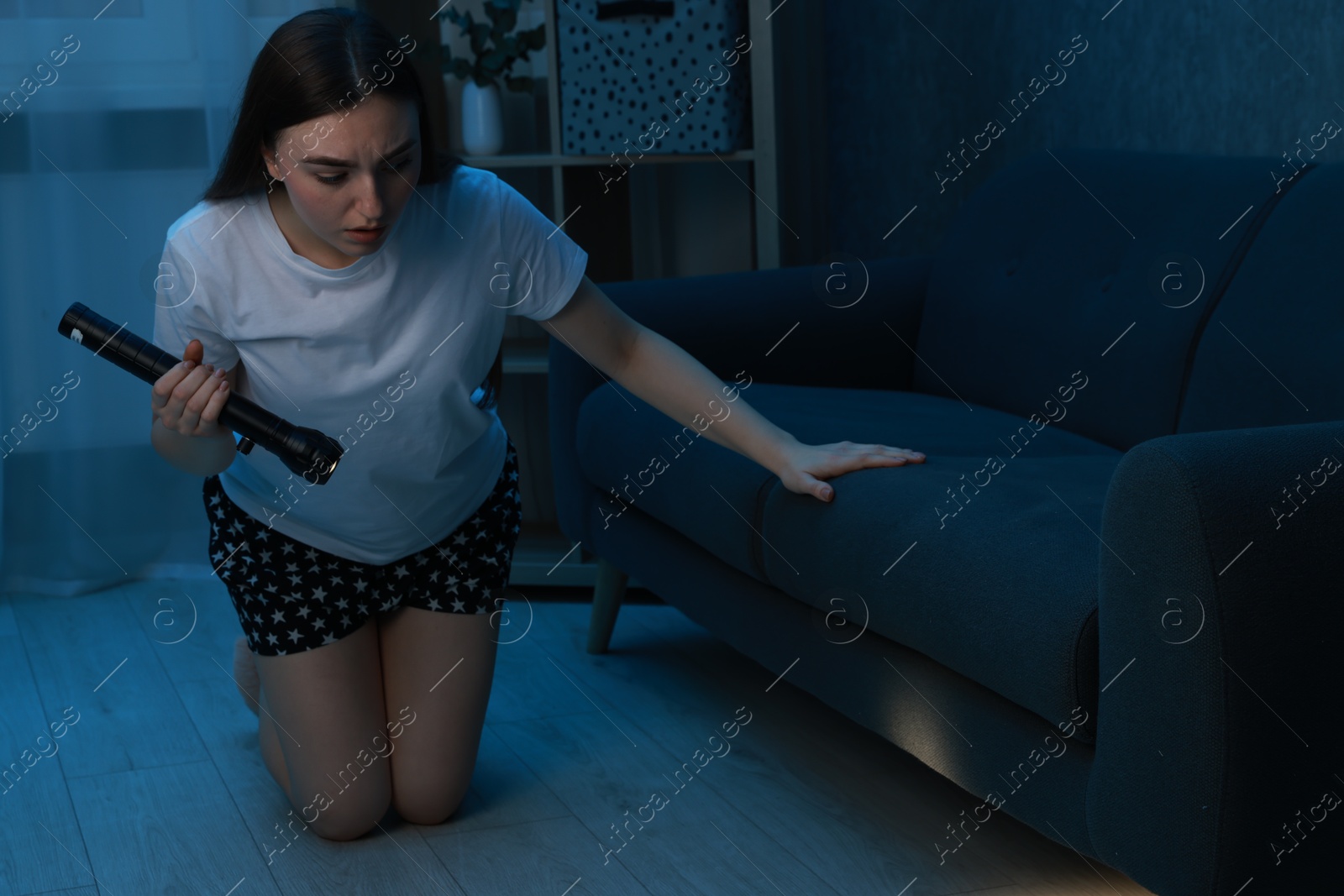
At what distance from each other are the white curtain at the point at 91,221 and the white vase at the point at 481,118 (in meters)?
0.39

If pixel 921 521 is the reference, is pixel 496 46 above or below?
above

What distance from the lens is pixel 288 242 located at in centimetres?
144

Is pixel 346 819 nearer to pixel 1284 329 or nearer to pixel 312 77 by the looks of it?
pixel 312 77

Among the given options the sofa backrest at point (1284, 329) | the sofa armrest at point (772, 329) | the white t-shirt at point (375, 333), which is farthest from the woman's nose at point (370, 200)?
the sofa backrest at point (1284, 329)

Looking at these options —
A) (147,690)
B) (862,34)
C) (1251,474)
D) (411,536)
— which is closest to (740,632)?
(411,536)

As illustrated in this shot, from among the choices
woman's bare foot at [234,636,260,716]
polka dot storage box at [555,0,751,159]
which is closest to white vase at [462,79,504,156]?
polka dot storage box at [555,0,751,159]

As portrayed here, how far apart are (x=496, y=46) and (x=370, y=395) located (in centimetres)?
130

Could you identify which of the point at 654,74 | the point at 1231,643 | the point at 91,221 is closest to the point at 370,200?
the point at 1231,643

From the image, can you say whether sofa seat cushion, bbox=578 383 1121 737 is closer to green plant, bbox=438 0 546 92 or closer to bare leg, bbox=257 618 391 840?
bare leg, bbox=257 618 391 840

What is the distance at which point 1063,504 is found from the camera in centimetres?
136

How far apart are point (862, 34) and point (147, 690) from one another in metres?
1.80

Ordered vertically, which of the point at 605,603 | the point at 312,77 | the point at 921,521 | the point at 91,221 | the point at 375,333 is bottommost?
the point at 605,603

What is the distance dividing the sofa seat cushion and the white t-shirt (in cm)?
30

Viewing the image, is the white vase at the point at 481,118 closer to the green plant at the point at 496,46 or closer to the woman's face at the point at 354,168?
the green plant at the point at 496,46
